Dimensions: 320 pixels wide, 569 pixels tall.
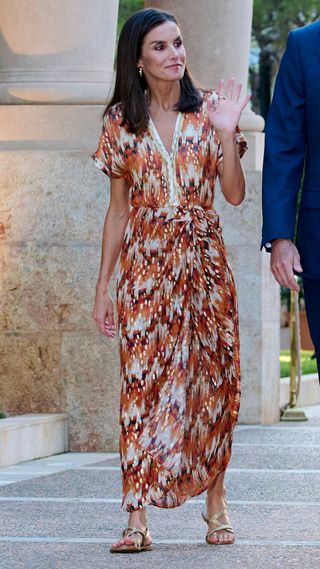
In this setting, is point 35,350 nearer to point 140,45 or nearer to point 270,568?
point 140,45

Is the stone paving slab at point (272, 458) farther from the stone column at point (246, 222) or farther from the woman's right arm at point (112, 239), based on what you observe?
the woman's right arm at point (112, 239)

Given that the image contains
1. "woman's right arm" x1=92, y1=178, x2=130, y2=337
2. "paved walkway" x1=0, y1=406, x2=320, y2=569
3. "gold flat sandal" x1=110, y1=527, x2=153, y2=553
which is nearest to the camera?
"paved walkway" x1=0, y1=406, x2=320, y2=569

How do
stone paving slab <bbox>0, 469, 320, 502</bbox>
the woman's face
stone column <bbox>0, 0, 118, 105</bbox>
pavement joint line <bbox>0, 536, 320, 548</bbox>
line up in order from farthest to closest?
stone column <bbox>0, 0, 118, 105</bbox> < stone paving slab <bbox>0, 469, 320, 502</bbox> < the woman's face < pavement joint line <bbox>0, 536, 320, 548</bbox>

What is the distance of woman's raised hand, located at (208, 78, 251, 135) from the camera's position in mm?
6875

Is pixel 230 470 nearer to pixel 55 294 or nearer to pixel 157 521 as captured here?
pixel 55 294

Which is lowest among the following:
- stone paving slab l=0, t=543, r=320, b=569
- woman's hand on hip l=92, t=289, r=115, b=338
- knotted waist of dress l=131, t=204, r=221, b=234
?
stone paving slab l=0, t=543, r=320, b=569

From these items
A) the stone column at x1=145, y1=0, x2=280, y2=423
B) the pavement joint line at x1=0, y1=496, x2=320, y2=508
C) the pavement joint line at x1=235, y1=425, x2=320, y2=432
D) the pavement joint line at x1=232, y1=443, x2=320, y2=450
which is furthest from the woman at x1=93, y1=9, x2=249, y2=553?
the pavement joint line at x1=235, y1=425, x2=320, y2=432

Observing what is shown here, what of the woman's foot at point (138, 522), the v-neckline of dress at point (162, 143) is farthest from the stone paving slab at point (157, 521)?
the v-neckline of dress at point (162, 143)

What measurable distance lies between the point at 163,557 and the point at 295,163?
156cm

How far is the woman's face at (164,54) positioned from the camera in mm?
6949

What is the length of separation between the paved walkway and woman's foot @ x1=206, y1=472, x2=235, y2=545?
0.05 m

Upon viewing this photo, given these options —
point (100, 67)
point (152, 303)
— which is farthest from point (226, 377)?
point (100, 67)

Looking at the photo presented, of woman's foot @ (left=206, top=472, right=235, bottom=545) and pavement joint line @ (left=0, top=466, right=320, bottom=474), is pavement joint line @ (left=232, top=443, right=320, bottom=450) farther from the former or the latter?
woman's foot @ (left=206, top=472, right=235, bottom=545)

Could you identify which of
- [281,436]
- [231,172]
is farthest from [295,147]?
[281,436]
